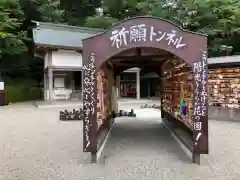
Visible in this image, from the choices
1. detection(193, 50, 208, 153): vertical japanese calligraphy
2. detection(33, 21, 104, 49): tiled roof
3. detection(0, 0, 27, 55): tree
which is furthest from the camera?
detection(0, 0, 27, 55): tree

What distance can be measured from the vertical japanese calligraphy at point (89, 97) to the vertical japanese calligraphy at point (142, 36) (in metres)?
0.58

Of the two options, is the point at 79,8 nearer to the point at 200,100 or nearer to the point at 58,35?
the point at 58,35

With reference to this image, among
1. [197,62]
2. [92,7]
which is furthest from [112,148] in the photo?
[92,7]

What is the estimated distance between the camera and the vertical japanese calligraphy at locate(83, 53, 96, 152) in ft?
20.6

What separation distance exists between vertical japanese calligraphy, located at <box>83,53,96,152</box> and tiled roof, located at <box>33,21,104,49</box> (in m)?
16.5

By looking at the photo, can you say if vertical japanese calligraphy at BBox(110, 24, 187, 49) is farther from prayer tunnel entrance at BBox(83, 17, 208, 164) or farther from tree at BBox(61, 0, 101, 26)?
tree at BBox(61, 0, 101, 26)

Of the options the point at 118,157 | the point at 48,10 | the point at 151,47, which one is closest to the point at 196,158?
the point at 118,157

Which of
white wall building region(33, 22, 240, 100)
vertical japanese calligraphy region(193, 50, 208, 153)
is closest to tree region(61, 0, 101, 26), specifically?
white wall building region(33, 22, 240, 100)

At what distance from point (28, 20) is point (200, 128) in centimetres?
2703

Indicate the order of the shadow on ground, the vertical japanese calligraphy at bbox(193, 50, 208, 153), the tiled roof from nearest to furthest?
the vertical japanese calligraphy at bbox(193, 50, 208, 153) < the shadow on ground < the tiled roof

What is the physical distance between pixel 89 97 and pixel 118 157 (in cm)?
145

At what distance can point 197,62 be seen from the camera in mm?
6109

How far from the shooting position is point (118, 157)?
675cm

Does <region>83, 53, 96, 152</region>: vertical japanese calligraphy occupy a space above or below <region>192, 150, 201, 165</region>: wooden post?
above
